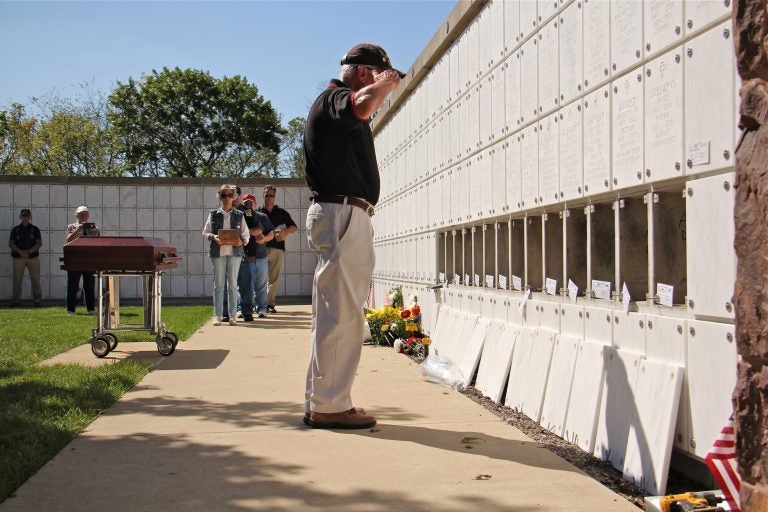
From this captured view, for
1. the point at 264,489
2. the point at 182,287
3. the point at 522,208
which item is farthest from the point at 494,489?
the point at 182,287

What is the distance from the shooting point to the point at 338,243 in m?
4.45

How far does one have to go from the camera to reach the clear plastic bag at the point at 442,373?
602 cm

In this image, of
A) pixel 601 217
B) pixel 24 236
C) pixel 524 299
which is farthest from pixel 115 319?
pixel 24 236

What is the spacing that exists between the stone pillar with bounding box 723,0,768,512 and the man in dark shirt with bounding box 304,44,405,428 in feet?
8.42

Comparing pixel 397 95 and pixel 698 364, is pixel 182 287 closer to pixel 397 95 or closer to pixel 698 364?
pixel 397 95

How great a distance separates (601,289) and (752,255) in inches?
84.2

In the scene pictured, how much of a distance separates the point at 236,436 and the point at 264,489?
1.02m

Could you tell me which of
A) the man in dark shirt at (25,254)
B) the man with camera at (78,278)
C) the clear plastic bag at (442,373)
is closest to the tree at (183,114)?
the man in dark shirt at (25,254)

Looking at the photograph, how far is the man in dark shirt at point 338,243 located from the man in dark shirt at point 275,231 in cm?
831

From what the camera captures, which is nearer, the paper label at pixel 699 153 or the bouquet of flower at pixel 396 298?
the paper label at pixel 699 153

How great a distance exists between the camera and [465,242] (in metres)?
6.86

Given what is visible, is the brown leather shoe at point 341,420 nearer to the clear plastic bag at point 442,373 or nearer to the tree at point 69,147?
the clear plastic bag at point 442,373

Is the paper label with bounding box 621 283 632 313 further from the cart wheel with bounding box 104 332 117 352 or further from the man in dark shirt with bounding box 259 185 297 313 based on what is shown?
the man in dark shirt with bounding box 259 185 297 313

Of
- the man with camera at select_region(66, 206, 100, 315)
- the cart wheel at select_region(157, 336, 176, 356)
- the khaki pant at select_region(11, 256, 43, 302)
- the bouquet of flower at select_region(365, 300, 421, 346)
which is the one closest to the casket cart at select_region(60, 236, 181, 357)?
the cart wheel at select_region(157, 336, 176, 356)
